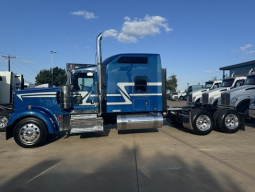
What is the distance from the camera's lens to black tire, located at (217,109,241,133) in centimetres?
763

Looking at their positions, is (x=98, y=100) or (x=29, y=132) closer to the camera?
(x=29, y=132)

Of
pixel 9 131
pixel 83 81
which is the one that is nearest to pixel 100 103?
pixel 83 81

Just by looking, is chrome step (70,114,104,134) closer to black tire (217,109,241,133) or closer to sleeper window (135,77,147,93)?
sleeper window (135,77,147,93)

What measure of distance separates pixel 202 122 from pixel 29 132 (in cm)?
639

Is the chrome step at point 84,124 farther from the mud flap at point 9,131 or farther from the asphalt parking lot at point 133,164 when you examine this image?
the mud flap at point 9,131

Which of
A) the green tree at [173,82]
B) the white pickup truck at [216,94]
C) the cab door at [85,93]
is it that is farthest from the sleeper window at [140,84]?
the green tree at [173,82]

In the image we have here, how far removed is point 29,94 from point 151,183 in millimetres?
5264

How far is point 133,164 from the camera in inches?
181

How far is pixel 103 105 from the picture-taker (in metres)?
6.96

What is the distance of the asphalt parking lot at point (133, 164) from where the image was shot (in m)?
3.61

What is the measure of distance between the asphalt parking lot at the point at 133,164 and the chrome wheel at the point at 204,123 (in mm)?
479

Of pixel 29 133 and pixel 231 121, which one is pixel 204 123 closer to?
pixel 231 121

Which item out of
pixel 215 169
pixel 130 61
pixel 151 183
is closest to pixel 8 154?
pixel 151 183

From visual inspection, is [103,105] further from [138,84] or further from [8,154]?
[8,154]
